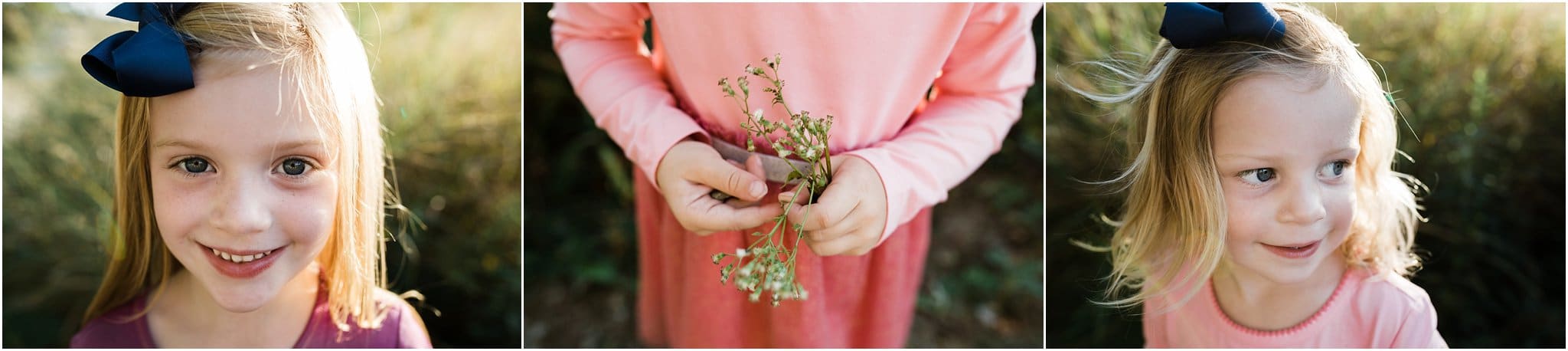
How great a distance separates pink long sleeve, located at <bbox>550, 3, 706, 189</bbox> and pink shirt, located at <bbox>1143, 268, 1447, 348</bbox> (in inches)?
35.5

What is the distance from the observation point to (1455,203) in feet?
5.60

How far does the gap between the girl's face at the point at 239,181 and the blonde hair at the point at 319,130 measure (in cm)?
2

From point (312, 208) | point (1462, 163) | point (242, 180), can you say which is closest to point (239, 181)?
point (242, 180)

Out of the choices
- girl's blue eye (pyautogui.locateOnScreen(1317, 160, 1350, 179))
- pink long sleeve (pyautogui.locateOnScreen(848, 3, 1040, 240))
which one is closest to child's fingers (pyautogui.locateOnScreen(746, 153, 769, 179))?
pink long sleeve (pyautogui.locateOnScreen(848, 3, 1040, 240))

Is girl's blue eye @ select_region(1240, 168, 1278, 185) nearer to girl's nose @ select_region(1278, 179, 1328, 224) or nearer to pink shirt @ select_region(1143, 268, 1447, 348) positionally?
girl's nose @ select_region(1278, 179, 1328, 224)

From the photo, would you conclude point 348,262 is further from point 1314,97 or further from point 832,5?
point 1314,97

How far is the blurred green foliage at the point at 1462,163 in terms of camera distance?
5.52 feet

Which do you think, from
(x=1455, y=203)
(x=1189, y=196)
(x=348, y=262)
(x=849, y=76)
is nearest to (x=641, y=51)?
(x=849, y=76)

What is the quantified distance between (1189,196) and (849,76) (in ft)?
1.91

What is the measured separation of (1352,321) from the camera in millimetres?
1572

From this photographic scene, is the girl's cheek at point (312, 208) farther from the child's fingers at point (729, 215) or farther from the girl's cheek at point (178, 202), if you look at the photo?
the child's fingers at point (729, 215)

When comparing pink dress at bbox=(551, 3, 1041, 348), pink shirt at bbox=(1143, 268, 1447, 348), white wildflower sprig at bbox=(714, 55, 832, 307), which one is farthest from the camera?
pink shirt at bbox=(1143, 268, 1447, 348)

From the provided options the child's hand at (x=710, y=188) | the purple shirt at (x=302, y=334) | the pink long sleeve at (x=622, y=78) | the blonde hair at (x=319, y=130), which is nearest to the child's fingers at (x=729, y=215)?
the child's hand at (x=710, y=188)

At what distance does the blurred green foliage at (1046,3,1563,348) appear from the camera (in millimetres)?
1682
